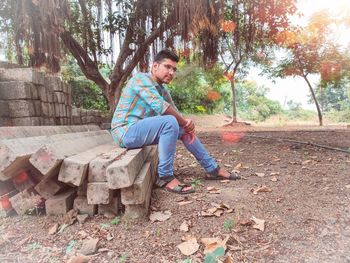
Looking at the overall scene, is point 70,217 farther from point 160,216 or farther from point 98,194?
point 160,216

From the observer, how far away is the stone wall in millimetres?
3797

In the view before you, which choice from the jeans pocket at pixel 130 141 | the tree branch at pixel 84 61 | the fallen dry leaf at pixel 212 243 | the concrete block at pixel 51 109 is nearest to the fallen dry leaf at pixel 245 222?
the fallen dry leaf at pixel 212 243

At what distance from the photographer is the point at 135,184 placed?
6.42ft

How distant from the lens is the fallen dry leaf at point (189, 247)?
5.59 ft

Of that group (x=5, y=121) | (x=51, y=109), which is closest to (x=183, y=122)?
(x=5, y=121)

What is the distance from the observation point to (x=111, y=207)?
82.8 inches

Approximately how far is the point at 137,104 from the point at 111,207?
996 mm

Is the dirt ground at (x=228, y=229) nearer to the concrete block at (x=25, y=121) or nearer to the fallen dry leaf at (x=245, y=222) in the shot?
the fallen dry leaf at (x=245, y=222)

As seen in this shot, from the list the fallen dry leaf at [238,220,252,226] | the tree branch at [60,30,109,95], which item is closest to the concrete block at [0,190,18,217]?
the fallen dry leaf at [238,220,252,226]

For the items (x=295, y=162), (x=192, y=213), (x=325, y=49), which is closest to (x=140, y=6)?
(x=295, y=162)

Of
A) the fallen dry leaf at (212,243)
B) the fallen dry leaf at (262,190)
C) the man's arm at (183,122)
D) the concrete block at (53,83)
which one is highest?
the concrete block at (53,83)

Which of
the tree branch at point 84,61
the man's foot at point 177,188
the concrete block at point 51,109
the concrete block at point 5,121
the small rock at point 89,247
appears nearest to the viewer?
the small rock at point 89,247

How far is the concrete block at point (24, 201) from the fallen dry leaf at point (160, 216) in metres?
0.84

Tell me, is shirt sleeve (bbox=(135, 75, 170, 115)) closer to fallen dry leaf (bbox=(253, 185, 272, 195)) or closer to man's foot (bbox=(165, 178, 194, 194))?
man's foot (bbox=(165, 178, 194, 194))
